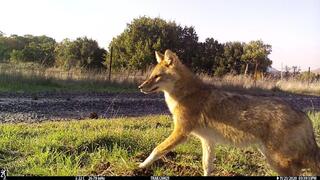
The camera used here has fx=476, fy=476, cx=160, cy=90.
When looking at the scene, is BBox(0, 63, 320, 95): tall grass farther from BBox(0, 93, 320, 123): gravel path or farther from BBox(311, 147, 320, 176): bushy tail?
BBox(311, 147, 320, 176): bushy tail

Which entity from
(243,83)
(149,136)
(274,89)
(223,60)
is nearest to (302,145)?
(149,136)

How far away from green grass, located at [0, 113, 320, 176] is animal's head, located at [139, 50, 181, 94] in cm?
101

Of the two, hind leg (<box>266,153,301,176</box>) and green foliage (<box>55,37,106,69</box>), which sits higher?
green foliage (<box>55,37,106,69</box>)

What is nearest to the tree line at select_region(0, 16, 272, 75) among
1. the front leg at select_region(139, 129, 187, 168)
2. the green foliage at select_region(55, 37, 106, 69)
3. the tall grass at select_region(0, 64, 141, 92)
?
the green foliage at select_region(55, 37, 106, 69)

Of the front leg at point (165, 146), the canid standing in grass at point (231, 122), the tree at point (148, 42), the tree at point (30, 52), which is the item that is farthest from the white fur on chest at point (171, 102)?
the tree at point (30, 52)

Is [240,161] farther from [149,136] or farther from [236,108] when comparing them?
[149,136]

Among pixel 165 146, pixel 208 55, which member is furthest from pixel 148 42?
pixel 165 146

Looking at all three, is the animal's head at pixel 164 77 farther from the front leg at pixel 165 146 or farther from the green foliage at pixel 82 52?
the green foliage at pixel 82 52

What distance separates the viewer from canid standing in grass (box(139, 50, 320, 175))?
5.59m

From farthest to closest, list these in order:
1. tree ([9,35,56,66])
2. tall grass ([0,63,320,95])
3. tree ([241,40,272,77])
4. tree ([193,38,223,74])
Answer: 1. tree ([241,40,272,77])
2. tree ([9,35,56,66])
3. tree ([193,38,223,74])
4. tall grass ([0,63,320,95])

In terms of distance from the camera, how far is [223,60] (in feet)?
115

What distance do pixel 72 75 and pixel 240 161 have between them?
16918mm

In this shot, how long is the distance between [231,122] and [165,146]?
35.6 inches

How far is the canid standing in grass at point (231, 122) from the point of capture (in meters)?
5.59
